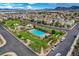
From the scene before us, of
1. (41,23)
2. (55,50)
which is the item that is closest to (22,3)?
(41,23)

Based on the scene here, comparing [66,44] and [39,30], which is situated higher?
[39,30]

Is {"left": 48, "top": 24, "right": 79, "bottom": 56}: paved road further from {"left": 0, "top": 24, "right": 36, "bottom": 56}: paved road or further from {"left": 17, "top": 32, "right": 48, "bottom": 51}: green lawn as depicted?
{"left": 0, "top": 24, "right": 36, "bottom": 56}: paved road

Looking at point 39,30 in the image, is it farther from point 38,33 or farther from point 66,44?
point 66,44

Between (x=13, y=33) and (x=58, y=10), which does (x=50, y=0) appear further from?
(x=13, y=33)

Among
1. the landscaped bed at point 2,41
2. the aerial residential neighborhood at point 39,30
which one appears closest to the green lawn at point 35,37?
the aerial residential neighborhood at point 39,30

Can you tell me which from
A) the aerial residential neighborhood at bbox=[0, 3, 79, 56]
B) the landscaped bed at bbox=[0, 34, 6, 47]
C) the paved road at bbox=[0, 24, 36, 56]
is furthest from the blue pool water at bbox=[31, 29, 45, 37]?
the landscaped bed at bbox=[0, 34, 6, 47]

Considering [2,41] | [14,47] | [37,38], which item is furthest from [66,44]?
[2,41]
